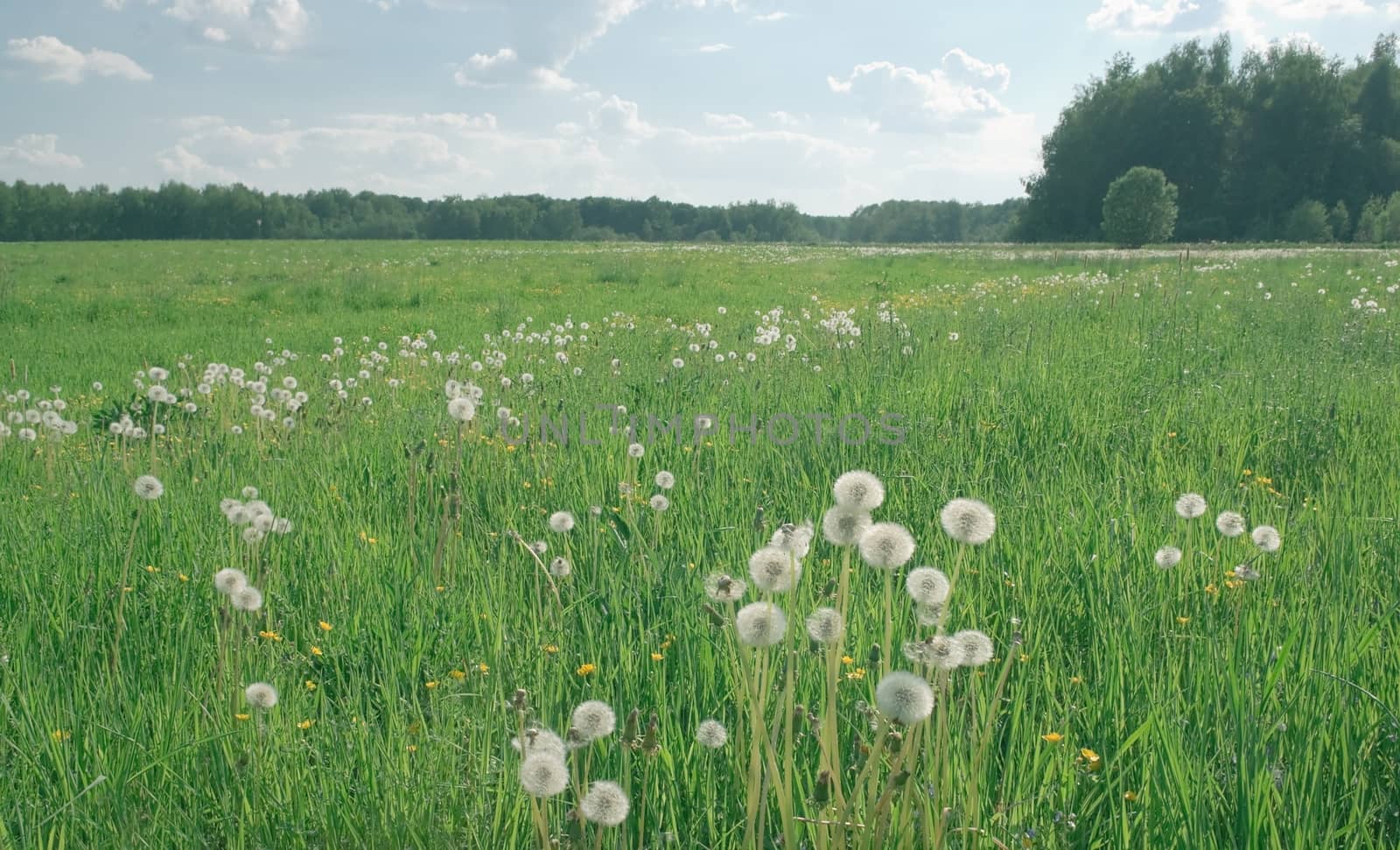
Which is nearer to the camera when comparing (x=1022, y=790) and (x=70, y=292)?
(x=1022, y=790)

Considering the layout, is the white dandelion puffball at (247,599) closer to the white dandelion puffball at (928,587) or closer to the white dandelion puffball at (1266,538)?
the white dandelion puffball at (928,587)

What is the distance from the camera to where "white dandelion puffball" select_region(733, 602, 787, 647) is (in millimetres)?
1207

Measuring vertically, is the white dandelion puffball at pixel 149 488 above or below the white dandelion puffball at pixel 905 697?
→ below

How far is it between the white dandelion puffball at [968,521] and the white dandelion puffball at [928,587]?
2.7 inches

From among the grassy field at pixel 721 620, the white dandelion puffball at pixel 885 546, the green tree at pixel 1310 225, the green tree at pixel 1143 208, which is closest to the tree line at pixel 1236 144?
the green tree at pixel 1310 225

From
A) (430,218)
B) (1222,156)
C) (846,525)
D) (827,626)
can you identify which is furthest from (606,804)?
(430,218)

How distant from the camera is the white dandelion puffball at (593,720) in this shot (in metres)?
1.23

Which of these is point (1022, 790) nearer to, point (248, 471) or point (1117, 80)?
point (248, 471)

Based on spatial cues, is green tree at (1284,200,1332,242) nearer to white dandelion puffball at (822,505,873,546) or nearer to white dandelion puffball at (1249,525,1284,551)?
white dandelion puffball at (1249,525,1284,551)

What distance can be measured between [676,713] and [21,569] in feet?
7.15

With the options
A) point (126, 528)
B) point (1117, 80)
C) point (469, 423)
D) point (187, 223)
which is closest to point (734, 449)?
point (469, 423)

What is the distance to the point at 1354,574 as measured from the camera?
2643mm

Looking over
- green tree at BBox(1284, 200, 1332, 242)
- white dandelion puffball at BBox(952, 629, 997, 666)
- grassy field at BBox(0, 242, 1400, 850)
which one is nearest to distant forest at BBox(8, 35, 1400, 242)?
green tree at BBox(1284, 200, 1332, 242)

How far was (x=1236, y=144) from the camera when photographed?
228 ft
